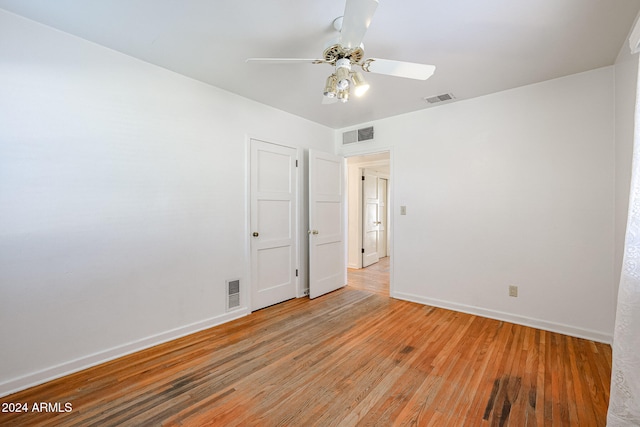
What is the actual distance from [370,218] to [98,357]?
495 cm

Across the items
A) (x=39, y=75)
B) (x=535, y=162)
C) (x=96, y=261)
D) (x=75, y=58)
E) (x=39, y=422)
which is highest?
(x=75, y=58)

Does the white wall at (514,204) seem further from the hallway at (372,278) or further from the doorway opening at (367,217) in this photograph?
the doorway opening at (367,217)

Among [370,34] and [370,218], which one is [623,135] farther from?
[370,218]

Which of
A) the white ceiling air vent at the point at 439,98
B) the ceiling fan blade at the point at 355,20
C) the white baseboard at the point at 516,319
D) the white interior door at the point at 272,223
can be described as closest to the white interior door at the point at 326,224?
the white interior door at the point at 272,223

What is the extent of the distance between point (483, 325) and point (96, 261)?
364 centimetres

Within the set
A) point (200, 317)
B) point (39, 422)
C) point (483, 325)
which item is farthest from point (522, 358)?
point (39, 422)

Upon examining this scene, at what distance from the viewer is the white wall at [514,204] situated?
8.26 feet

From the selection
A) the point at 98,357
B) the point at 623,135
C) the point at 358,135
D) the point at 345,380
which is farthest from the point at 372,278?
the point at 98,357

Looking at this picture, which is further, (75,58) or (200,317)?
(200,317)

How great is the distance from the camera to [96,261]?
2133mm

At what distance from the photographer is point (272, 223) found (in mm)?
3432

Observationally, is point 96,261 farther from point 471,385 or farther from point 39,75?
point 471,385

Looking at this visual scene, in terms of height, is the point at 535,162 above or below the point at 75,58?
below

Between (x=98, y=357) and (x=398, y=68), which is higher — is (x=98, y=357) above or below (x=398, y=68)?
below
